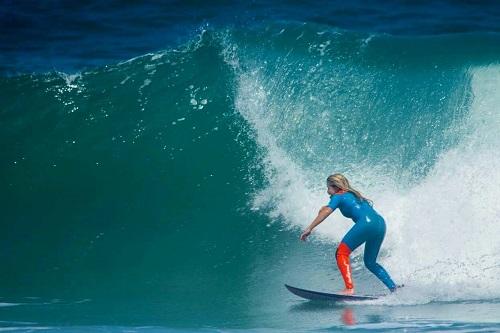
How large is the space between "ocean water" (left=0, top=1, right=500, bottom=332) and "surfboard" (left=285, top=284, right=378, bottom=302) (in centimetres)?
7

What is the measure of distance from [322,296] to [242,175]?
152 inches

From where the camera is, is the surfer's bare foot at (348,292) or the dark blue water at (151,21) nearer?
the surfer's bare foot at (348,292)

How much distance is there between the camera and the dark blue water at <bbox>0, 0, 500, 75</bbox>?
1488cm

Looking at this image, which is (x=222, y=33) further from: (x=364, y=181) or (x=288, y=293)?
(x=288, y=293)

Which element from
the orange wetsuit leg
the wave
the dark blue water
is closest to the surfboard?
the orange wetsuit leg

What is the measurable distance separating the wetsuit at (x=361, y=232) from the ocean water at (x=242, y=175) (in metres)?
0.42

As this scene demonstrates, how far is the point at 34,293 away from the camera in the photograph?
8.09 metres

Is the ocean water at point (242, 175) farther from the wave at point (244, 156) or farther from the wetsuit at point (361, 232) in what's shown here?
the wetsuit at point (361, 232)

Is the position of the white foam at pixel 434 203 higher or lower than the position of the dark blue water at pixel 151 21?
lower

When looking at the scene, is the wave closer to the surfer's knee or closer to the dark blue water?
the surfer's knee

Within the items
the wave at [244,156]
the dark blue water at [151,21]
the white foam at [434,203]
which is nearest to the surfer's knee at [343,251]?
the white foam at [434,203]

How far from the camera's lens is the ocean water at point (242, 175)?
24.6 ft

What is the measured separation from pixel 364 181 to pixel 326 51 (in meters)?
3.12

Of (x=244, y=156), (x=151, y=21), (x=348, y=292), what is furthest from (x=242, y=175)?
(x=151, y=21)
